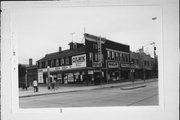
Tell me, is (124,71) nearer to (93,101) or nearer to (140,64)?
(140,64)

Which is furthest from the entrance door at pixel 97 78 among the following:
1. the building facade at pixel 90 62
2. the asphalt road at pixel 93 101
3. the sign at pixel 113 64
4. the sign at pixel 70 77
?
the asphalt road at pixel 93 101

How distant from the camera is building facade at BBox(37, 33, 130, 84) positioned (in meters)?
14.5

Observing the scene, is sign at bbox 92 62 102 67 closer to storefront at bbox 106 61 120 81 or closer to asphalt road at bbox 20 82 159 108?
storefront at bbox 106 61 120 81

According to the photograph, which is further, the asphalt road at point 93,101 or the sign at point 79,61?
the sign at point 79,61

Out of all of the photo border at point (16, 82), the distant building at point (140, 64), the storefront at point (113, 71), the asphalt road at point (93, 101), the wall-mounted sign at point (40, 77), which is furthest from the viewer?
the distant building at point (140, 64)

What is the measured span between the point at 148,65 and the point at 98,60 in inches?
377

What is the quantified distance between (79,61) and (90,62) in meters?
0.88

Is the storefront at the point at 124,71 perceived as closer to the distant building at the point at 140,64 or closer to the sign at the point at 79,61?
the distant building at the point at 140,64

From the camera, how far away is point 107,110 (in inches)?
161

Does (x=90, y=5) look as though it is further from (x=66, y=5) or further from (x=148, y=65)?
(x=148, y=65)

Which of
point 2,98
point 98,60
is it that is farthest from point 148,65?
point 2,98

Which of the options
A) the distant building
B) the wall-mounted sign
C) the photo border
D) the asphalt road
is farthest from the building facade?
the photo border

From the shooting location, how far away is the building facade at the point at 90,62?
47.6 ft

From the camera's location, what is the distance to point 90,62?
14.5m
